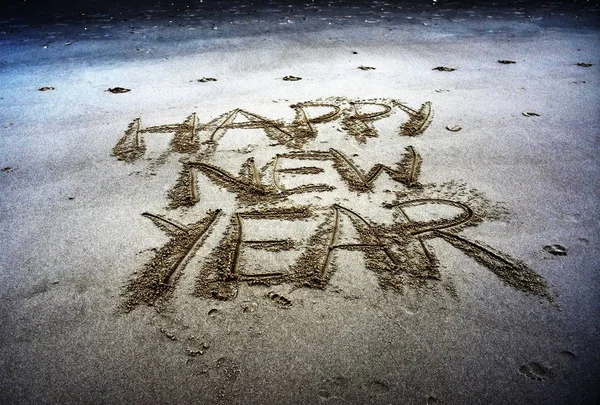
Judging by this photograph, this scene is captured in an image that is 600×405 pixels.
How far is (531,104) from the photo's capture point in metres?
3.46

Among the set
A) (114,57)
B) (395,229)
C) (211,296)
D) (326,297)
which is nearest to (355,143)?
(395,229)

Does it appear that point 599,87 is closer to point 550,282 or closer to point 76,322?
point 550,282

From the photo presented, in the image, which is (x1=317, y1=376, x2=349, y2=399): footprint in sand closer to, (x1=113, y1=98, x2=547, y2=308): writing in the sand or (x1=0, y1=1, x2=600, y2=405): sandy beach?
(x1=0, y1=1, x2=600, y2=405): sandy beach

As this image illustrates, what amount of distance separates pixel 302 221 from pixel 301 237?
5.4 inches

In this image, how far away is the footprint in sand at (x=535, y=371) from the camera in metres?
1.33

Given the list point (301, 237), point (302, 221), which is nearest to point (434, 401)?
point (301, 237)

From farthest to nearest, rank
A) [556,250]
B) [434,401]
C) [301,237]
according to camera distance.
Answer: [301,237], [556,250], [434,401]

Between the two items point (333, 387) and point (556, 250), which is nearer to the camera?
point (333, 387)

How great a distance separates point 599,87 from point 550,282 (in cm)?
341

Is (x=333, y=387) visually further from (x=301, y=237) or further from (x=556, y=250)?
(x=556, y=250)

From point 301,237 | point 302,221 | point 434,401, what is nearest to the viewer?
point 434,401

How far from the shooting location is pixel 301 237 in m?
1.96

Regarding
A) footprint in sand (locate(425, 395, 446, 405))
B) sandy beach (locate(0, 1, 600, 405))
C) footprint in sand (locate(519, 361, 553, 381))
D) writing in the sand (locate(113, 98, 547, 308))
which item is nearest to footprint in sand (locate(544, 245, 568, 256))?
sandy beach (locate(0, 1, 600, 405))

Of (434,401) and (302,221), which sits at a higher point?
(302,221)
